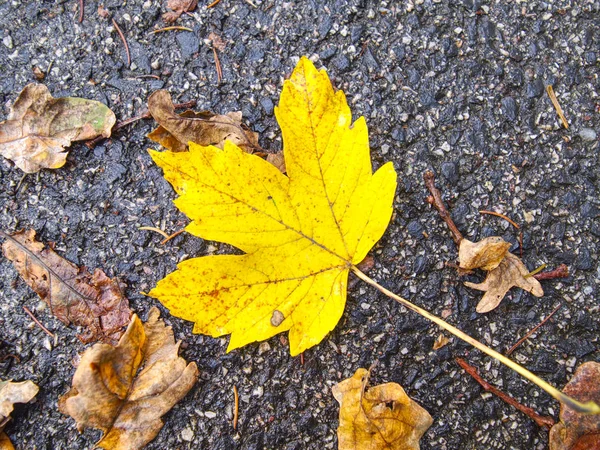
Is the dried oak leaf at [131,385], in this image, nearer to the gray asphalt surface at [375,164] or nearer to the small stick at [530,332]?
the gray asphalt surface at [375,164]

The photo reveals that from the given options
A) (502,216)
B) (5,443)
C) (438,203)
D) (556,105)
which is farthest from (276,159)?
(5,443)

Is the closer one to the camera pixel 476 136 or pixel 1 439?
pixel 1 439

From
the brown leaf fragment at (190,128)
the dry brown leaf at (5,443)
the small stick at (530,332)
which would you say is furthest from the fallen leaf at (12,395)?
the small stick at (530,332)

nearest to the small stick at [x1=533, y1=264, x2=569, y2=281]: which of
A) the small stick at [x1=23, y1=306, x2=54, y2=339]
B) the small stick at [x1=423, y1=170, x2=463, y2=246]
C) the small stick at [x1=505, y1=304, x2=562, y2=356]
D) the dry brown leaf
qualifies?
the small stick at [x1=505, y1=304, x2=562, y2=356]

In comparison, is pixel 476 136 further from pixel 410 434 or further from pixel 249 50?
pixel 410 434

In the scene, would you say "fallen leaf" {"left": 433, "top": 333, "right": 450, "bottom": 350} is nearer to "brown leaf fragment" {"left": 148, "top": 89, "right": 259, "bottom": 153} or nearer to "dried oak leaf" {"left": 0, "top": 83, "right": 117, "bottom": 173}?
"brown leaf fragment" {"left": 148, "top": 89, "right": 259, "bottom": 153}

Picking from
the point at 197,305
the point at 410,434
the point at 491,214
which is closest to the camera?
the point at 197,305

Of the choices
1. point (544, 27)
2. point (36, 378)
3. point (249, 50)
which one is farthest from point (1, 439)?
point (544, 27)

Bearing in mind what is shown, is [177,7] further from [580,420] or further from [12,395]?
[580,420]
